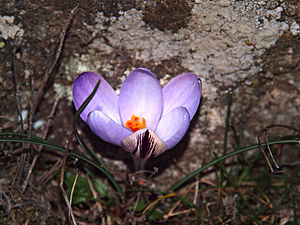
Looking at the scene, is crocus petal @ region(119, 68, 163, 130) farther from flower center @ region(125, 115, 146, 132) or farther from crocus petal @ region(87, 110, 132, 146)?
crocus petal @ region(87, 110, 132, 146)

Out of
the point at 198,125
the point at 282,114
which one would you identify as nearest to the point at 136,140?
the point at 198,125

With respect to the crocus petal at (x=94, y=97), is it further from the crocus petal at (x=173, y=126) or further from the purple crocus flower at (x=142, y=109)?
the crocus petal at (x=173, y=126)

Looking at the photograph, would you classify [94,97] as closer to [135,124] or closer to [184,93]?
[135,124]

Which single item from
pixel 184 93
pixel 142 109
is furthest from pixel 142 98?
pixel 184 93

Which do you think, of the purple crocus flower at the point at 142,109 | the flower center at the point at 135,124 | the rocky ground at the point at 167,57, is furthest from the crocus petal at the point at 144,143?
the rocky ground at the point at 167,57

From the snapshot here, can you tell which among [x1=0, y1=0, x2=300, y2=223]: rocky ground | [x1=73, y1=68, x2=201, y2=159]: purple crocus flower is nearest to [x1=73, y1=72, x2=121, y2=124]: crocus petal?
[x1=73, y1=68, x2=201, y2=159]: purple crocus flower
